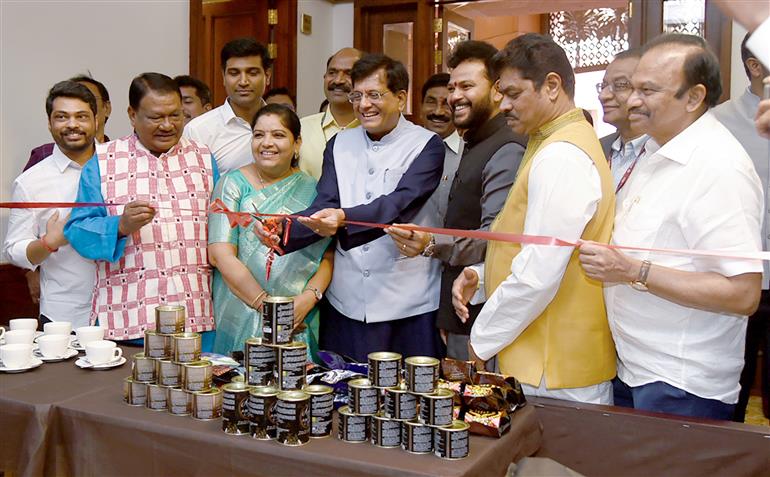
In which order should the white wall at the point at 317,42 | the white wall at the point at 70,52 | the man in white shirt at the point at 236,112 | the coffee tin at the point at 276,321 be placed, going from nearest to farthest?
the coffee tin at the point at 276,321 → the man in white shirt at the point at 236,112 → the white wall at the point at 70,52 → the white wall at the point at 317,42

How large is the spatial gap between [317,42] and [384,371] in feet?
16.5

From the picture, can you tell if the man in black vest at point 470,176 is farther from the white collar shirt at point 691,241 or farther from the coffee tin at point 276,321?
the coffee tin at point 276,321

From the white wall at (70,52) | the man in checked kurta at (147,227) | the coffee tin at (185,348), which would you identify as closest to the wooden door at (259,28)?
the white wall at (70,52)

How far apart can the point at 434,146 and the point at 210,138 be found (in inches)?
42.5

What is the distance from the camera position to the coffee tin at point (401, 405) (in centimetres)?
157

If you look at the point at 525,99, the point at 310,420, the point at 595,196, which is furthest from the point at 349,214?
the point at 310,420

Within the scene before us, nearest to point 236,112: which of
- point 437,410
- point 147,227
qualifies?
point 147,227

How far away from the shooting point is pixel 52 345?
219 centimetres

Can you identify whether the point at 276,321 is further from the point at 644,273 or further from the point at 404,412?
the point at 644,273

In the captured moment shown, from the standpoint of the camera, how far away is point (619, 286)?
6.45 ft

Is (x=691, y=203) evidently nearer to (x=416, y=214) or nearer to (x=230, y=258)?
(x=416, y=214)

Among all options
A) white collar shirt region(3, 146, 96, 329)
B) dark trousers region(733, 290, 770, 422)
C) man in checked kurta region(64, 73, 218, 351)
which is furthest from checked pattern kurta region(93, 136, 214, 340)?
dark trousers region(733, 290, 770, 422)

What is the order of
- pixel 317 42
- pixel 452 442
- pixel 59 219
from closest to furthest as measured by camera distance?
pixel 452 442 → pixel 59 219 → pixel 317 42

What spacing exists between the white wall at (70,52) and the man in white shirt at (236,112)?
1.18 m
